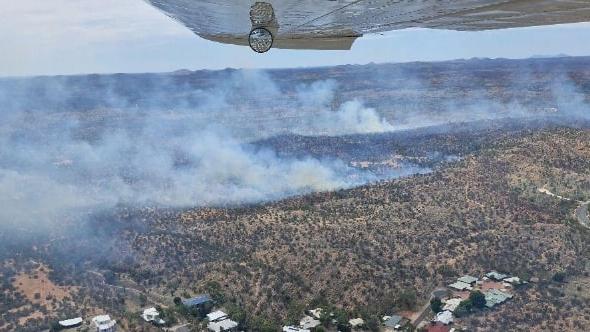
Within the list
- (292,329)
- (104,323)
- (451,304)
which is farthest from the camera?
(451,304)

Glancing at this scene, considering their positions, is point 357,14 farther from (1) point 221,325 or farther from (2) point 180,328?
(2) point 180,328

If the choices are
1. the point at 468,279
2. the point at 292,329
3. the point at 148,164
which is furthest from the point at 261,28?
the point at 148,164

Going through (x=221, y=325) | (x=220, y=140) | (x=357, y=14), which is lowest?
(x=221, y=325)

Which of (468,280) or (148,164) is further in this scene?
(148,164)

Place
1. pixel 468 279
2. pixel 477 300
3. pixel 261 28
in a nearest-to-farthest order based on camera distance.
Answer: pixel 261 28 → pixel 477 300 → pixel 468 279

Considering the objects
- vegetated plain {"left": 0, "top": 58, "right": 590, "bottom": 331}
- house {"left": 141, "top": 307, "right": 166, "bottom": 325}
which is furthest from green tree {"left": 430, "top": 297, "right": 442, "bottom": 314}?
house {"left": 141, "top": 307, "right": 166, "bottom": 325}

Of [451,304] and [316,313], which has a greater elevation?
[316,313]

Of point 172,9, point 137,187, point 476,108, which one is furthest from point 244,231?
point 476,108

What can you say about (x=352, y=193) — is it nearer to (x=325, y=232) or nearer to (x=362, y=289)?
(x=325, y=232)

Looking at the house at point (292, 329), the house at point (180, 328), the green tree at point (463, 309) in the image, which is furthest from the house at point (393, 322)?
the house at point (180, 328)

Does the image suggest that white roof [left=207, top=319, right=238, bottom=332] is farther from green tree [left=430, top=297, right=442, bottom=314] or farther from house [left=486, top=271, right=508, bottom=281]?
house [left=486, top=271, right=508, bottom=281]
